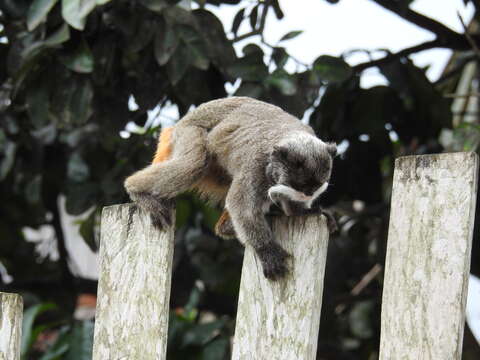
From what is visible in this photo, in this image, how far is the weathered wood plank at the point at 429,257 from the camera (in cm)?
194

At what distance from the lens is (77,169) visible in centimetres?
533

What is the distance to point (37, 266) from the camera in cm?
643

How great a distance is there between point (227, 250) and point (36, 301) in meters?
1.38

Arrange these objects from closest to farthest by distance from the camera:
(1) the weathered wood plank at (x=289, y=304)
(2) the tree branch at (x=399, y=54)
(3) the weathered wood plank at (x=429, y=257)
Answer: (3) the weathered wood plank at (x=429, y=257)
(1) the weathered wood plank at (x=289, y=304)
(2) the tree branch at (x=399, y=54)

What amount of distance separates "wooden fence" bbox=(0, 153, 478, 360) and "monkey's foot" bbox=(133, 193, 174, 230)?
0.03 meters

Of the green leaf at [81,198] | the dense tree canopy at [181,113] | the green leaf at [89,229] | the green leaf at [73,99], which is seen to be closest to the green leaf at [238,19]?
the dense tree canopy at [181,113]

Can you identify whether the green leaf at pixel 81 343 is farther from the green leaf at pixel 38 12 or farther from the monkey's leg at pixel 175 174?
the green leaf at pixel 38 12

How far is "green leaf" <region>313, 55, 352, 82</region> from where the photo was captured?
4.22 meters

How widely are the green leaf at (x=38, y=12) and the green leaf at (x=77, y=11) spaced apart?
168mm

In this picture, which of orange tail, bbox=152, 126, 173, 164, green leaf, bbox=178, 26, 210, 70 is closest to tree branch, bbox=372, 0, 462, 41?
green leaf, bbox=178, 26, 210, 70

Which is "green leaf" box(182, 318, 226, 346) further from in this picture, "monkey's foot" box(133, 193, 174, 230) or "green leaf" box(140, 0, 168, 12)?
"green leaf" box(140, 0, 168, 12)

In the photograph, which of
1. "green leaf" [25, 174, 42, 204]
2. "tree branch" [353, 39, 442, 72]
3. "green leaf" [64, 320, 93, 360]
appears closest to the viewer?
"green leaf" [64, 320, 93, 360]

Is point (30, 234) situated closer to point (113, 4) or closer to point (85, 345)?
point (85, 345)

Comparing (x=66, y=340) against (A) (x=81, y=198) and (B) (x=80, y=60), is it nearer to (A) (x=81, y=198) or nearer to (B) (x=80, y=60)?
(A) (x=81, y=198)
